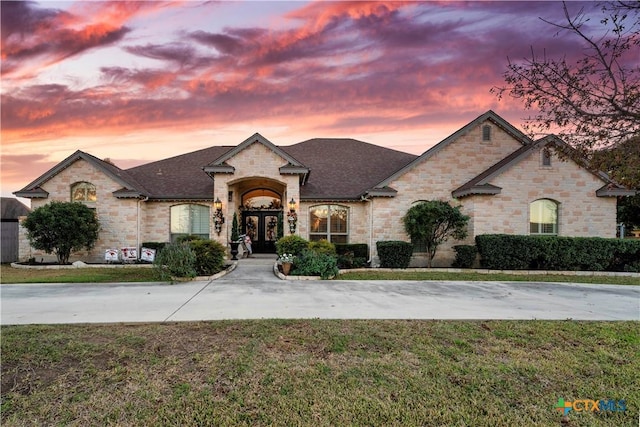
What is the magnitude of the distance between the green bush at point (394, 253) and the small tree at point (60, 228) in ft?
46.9

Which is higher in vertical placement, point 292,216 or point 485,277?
point 292,216

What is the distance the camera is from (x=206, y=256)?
11.8 meters

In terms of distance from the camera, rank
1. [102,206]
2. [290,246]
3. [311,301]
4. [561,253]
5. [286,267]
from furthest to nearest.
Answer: [102,206], [290,246], [561,253], [286,267], [311,301]

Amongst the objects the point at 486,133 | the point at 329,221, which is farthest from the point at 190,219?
the point at 486,133

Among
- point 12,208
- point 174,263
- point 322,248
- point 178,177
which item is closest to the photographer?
point 174,263

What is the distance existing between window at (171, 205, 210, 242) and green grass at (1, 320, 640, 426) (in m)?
12.7

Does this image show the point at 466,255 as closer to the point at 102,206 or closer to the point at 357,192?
the point at 357,192

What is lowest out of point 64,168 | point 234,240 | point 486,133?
point 234,240

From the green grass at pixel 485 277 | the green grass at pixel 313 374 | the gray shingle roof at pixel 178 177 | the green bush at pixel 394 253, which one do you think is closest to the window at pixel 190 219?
the gray shingle roof at pixel 178 177

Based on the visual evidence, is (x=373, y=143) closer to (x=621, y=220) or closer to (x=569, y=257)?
(x=569, y=257)

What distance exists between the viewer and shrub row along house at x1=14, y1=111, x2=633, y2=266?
1505 cm

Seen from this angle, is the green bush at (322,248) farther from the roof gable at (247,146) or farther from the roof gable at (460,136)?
the roof gable at (460,136)

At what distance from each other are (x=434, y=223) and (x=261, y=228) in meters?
11.0

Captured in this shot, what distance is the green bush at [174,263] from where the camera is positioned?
1069cm
